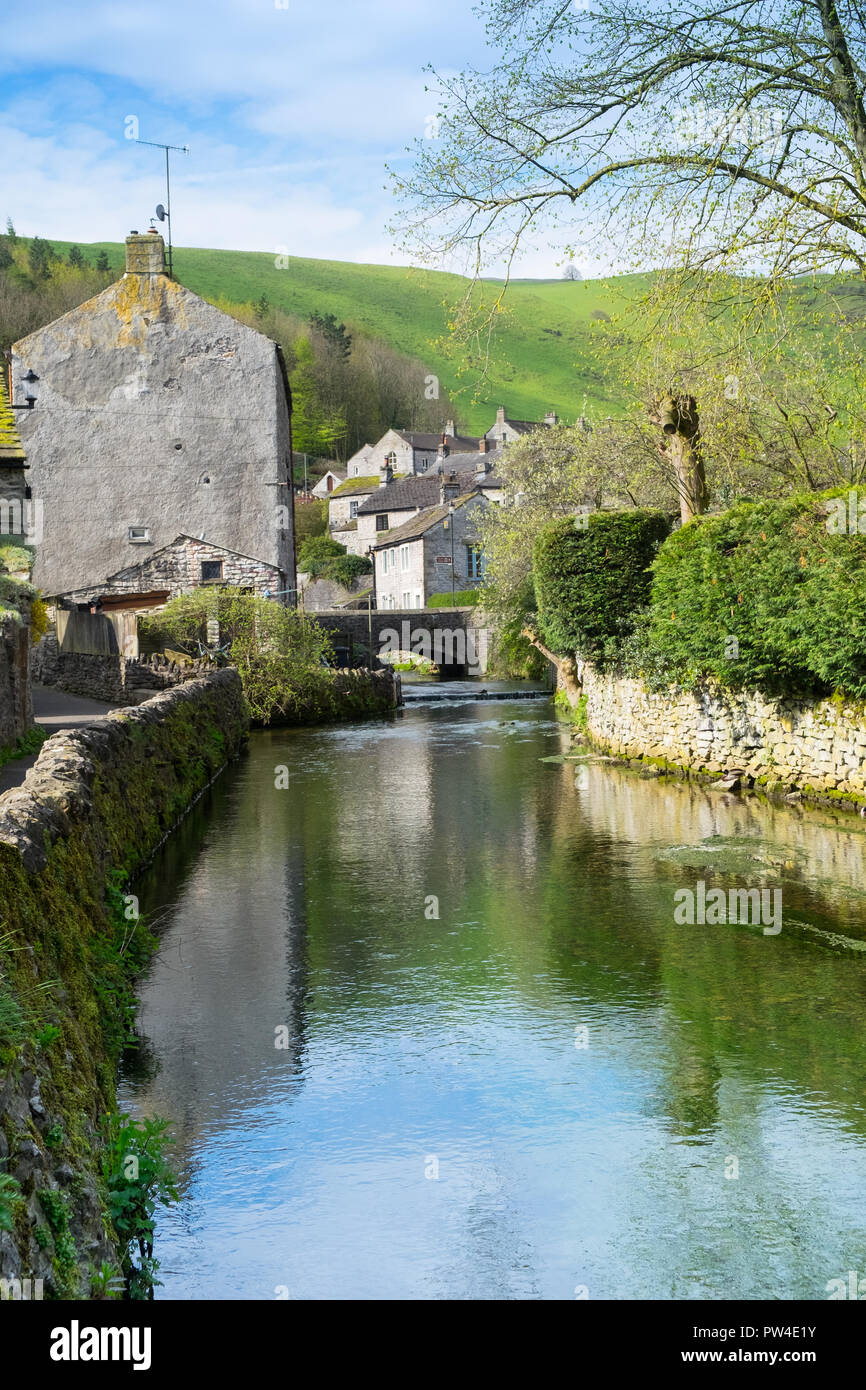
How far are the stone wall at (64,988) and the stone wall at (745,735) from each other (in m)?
10.2

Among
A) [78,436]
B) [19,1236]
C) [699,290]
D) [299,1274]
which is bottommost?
[299,1274]

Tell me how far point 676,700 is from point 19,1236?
19447 millimetres

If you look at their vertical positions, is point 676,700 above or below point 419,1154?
above

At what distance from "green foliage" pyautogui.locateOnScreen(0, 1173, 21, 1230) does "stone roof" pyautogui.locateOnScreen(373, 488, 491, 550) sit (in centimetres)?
6500

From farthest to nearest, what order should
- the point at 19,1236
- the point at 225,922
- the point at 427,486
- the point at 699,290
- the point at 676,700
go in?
1. the point at 427,486
2. the point at 676,700
3. the point at 699,290
4. the point at 225,922
5. the point at 19,1236

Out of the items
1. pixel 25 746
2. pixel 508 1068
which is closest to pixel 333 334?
pixel 25 746

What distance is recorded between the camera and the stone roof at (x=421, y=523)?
2697 inches

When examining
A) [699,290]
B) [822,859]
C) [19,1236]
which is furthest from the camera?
[699,290]

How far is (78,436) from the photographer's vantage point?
40031 millimetres

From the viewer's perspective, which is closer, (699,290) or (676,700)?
(699,290)

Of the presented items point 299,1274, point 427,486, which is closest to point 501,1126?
point 299,1274

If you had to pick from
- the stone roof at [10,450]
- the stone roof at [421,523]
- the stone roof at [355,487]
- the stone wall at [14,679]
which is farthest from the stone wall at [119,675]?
the stone roof at [355,487]

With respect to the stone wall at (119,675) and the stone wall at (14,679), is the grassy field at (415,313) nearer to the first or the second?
the stone wall at (119,675)
